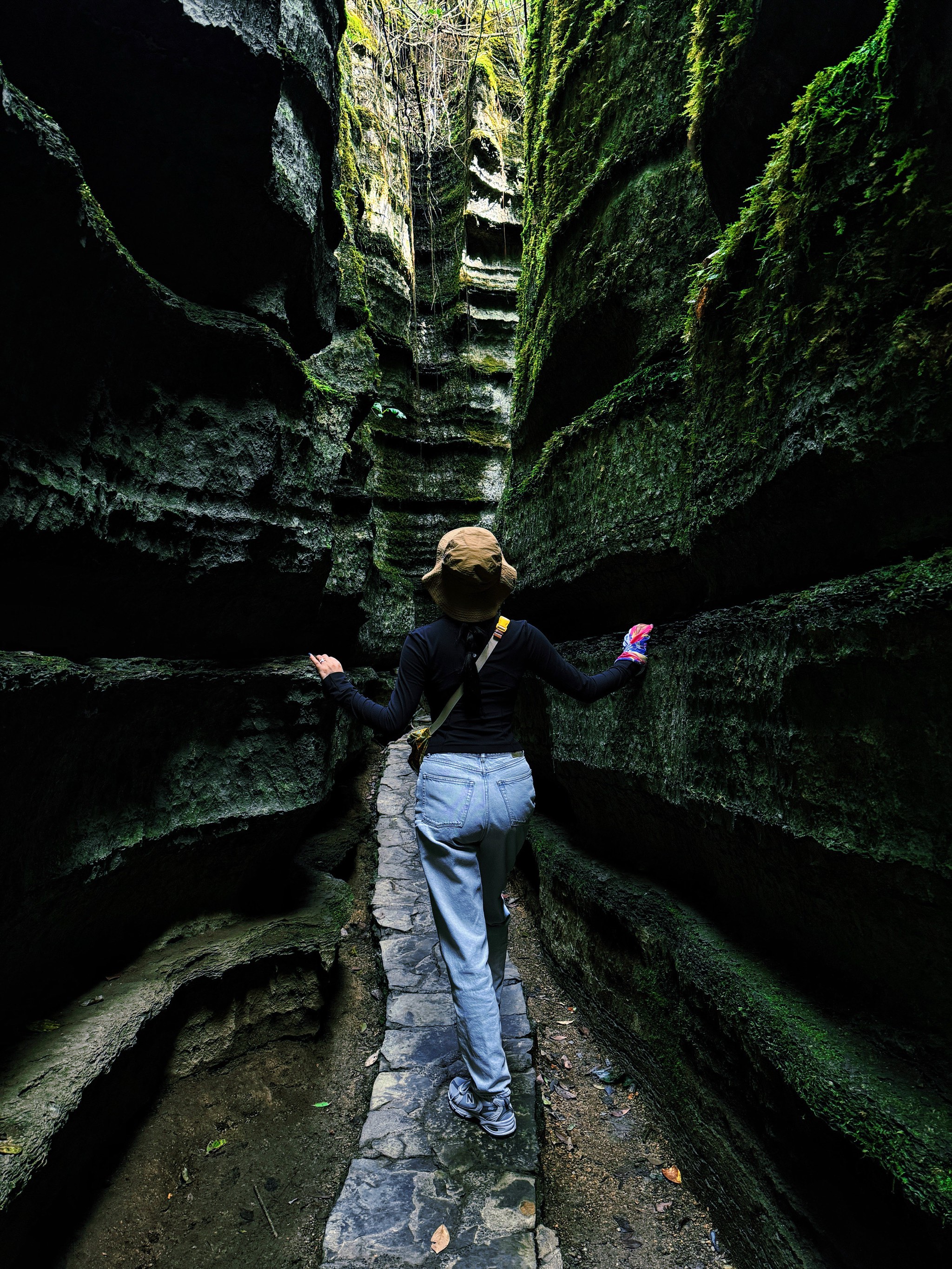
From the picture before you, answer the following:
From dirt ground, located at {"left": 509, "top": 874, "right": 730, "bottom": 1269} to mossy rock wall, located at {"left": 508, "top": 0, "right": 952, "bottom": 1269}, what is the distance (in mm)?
170

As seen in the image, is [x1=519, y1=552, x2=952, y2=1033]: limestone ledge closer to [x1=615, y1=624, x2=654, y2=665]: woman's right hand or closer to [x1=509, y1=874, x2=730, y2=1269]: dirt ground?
[x1=615, y1=624, x2=654, y2=665]: woman's right hand

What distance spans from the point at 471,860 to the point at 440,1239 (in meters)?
1.26

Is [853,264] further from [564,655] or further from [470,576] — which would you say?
[564,655]

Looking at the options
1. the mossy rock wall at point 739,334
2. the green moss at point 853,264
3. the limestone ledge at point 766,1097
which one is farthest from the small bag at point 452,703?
the limestone ledge at point 766,1097

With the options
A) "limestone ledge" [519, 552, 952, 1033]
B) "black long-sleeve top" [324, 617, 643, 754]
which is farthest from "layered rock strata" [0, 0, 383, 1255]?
"limestone ledge" [519, 552, 952, 1033]

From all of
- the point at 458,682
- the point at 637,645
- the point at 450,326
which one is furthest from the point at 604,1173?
the point at 450,326

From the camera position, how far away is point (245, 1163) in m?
2.92

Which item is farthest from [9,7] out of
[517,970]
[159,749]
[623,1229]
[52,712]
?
[517,970]

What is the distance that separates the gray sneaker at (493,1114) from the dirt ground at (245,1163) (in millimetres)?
496

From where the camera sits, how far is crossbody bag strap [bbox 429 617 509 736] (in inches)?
114

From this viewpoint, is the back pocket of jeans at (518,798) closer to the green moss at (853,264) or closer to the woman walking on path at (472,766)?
the woman walking on path at (472,766)

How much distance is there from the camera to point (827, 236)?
1.96 meters

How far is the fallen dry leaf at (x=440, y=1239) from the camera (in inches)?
89.5

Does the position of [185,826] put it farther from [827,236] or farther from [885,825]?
[827,236]
